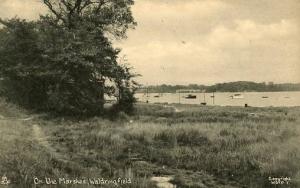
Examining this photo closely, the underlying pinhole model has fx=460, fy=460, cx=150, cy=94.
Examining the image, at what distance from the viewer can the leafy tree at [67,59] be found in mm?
31203

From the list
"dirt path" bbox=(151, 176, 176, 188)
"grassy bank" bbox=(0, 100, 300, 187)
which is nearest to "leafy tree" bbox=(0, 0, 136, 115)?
"grassy bank" bbox=(0, 100, 300, 187)

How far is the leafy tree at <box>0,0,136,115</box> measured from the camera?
31203 mm

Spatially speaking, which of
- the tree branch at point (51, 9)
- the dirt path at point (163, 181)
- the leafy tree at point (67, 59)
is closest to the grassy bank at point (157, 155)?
the dirt path at point (163, 181)

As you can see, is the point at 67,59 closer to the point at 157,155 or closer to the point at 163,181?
the point at 157,155

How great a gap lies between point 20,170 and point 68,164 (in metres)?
2.52

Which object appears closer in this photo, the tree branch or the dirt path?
the dirt path

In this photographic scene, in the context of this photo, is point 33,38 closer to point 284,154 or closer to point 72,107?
point 72,107

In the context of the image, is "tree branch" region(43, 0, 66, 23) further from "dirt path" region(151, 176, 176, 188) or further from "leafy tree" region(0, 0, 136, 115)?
"dirt path" region(151, 176, 176, 188)

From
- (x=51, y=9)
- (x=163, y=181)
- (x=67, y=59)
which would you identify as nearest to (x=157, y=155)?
(x=163, y=181)

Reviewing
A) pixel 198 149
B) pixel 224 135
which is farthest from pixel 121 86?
pixel 198 149

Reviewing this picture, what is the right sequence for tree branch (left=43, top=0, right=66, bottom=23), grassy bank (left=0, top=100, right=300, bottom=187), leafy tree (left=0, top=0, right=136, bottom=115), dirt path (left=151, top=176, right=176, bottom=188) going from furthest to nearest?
tree branch (left=43, top=0, right=66, bottom=23), leafy tree (left=0, top=0, right=136, bottom=115), grassy bank (left=0, top=100, right=300, bottom=187), dirt path (left=151, top=176, right=176, bottom=188)

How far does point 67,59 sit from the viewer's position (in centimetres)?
3080

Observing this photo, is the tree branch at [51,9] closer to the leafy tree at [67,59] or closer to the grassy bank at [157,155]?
the leafy tree at [67,59]

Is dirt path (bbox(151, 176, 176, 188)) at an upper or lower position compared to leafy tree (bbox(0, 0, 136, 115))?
lower
